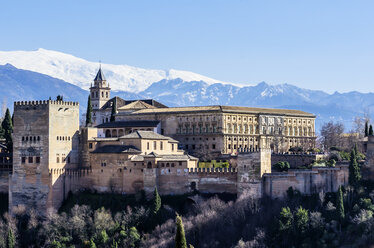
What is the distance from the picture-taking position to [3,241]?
221ft

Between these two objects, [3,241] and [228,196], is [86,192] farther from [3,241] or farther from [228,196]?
[228,196]

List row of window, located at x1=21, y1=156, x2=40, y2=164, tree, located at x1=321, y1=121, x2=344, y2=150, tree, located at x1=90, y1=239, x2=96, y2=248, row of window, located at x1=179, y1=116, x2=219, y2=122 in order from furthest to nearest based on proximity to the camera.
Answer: tree, located at x1=321, y1=121, x2=344, y2=150, row of window, located at x1=179, y1=116, x2=219, y2=122, row of window, located at x1=21, y1=156, x2=40, y2=164, tree, located at x1=90, y1=239, x2=96, y2=248

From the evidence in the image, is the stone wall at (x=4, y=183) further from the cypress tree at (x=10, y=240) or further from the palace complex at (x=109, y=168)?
the cypress tree at (x=10, y=240)

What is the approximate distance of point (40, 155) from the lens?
234ft

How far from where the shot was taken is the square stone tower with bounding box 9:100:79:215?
71188 mm

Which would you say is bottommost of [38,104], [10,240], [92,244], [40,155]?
[92,244]

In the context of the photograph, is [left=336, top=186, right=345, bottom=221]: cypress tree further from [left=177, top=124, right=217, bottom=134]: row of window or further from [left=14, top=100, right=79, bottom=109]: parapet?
[left=177, top=124, right=217, bottom=134]: row of window

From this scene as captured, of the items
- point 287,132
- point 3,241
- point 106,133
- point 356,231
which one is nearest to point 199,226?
point 356,231

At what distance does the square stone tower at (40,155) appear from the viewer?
71188mm

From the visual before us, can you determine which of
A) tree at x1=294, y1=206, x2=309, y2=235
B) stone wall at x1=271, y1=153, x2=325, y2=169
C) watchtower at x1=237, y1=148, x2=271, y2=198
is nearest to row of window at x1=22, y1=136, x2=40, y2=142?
watchtower at x1=237, y1=148, x2=271, y2=198

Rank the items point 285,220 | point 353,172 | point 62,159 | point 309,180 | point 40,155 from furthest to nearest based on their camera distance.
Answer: point 62,159
point 40,155
point 309,180
point 353,172
point 285,220

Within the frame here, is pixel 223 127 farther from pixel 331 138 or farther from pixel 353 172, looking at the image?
pixel 353 172

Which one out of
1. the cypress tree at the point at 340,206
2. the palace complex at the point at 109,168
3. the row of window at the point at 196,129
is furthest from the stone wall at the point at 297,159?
the cypress tree at the point at 340,206

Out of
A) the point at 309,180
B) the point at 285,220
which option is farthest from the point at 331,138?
the point at 285,220
